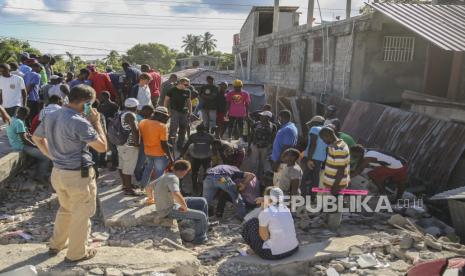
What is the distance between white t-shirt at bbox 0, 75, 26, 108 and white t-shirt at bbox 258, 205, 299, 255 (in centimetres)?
602

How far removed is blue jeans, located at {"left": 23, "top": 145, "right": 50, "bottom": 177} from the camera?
8406 mm

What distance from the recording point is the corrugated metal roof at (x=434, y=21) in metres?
7.82

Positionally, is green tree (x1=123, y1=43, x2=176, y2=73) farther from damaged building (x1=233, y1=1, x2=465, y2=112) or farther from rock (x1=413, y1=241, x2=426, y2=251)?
rock (x1=413, y1=241, x2=426, y2=251)

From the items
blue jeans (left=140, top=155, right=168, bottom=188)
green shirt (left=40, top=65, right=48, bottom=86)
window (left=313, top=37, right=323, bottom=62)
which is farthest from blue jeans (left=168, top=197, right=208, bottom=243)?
window (left=313, top=37, right=323, bottom=62)

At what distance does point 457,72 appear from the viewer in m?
10.8

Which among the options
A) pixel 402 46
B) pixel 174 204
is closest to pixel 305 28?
pixel 402 46

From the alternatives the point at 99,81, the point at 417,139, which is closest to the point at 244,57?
the point at 99,81

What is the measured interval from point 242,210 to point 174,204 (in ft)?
4.72

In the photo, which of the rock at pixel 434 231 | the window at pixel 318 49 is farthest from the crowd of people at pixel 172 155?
the window at pixel 318 49

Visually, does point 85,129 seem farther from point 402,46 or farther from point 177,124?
point 402,46

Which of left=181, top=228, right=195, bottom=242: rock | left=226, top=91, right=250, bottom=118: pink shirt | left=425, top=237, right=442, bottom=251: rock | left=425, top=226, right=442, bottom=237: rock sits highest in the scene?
left=226, top=91, right=250, bottom=118: pink shirt

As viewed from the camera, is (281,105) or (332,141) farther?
(281,105)

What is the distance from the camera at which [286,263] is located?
16.9 ft

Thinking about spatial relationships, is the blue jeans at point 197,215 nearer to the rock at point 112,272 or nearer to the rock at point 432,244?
the rock at point 112,272
